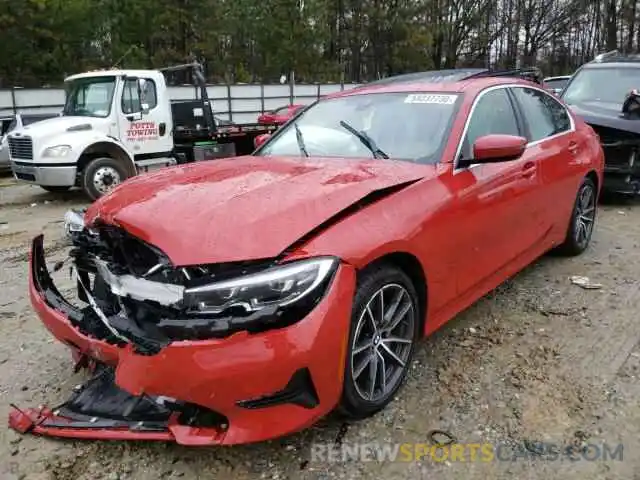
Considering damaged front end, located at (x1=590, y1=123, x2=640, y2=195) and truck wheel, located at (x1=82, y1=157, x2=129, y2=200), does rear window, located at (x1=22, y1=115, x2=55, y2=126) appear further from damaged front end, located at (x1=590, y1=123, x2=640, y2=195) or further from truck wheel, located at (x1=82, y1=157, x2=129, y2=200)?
damaged front end, located at (x1=590, y1=123, x2=640, y2=195)

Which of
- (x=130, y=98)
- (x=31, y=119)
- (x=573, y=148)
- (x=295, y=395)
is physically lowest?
(x=295, y=395)

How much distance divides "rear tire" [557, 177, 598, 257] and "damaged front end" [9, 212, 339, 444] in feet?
11.0

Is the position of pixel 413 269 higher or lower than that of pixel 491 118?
lower

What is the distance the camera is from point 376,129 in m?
3.66

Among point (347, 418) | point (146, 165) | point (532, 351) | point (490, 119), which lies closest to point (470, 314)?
point (532, 351)

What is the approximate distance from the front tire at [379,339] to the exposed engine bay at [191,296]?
329mm

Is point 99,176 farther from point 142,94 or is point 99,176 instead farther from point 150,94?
point 150,94

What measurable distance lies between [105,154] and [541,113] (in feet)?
24.2

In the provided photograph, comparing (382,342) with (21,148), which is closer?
(382,342)

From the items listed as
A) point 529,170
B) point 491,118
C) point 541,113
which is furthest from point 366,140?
point 541,113

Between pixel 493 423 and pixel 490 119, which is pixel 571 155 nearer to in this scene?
pixel 490 119

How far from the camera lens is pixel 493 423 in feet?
9.20

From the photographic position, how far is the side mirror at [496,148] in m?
3.25

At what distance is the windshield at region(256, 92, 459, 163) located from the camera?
345 cm
